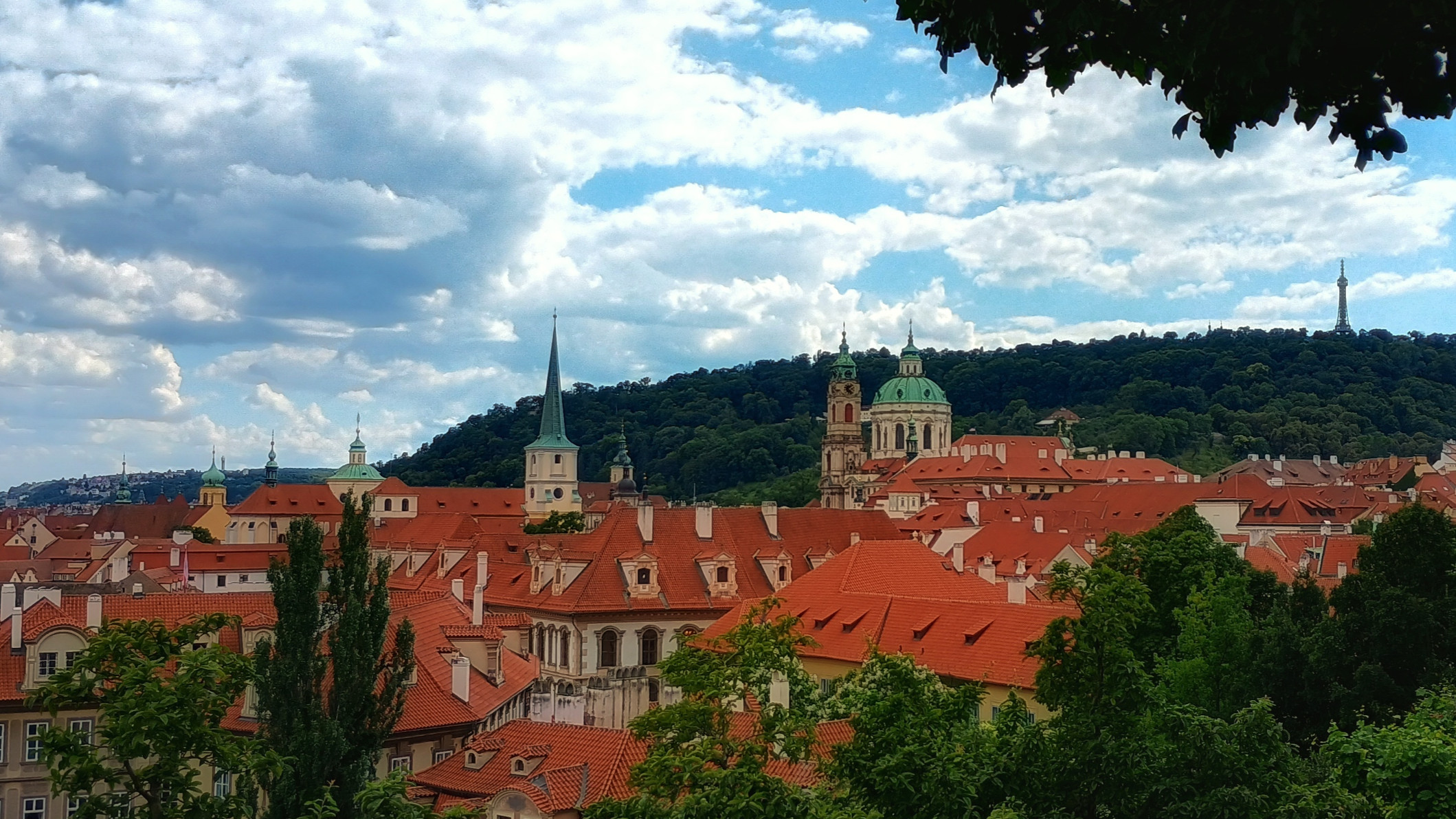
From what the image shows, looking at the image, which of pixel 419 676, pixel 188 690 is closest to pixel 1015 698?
pixel 188 690

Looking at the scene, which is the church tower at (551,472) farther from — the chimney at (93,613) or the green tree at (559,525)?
the chimney at (93,613)

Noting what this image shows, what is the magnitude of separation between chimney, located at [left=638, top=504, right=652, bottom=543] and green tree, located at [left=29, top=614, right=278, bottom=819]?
4351 centimetres

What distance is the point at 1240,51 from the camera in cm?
537

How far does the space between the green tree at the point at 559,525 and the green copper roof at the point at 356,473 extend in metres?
64.0

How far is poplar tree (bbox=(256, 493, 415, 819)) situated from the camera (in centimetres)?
1958

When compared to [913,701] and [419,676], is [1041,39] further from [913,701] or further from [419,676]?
[419,676]

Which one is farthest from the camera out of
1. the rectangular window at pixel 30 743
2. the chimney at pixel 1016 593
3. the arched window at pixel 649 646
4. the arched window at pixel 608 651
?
the arched window at pixel 649 646

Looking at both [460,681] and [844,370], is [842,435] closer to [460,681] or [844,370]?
[844,370]

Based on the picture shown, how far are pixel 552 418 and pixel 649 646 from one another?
8812cm

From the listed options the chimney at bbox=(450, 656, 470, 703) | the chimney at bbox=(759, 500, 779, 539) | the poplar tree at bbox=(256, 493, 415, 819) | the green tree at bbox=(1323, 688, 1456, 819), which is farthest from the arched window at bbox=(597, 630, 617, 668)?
the green tree at bbox=(1323, 688, 1456, 819)

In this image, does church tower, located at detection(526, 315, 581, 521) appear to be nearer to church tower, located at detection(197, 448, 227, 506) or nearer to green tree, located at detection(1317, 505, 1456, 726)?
church tower, located at detection(197, 448, 227, 506)

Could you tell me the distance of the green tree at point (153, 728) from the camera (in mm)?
13805

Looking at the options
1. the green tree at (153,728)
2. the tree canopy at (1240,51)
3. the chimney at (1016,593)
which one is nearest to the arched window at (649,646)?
the chimney at (1016,593)

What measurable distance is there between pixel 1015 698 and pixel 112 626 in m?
12.1
